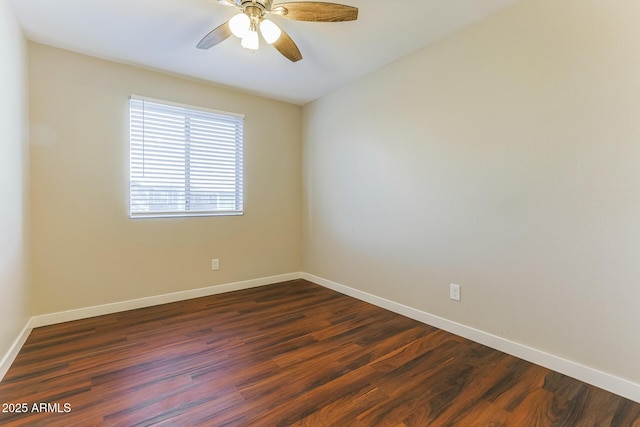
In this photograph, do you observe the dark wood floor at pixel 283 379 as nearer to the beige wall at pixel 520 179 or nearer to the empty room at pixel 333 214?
the empty room at pixel 333 214

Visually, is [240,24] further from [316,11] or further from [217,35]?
[316,11]

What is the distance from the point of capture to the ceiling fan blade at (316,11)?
1711 mm

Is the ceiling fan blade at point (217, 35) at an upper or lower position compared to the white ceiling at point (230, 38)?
lower

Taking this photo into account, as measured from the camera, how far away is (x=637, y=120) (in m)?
1.57

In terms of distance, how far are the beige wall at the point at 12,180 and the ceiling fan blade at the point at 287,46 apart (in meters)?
1.62

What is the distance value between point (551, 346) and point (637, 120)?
138 cm

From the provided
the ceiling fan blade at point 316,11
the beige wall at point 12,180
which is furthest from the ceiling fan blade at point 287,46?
the beige wall at point 12,180

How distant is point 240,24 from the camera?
178 cm

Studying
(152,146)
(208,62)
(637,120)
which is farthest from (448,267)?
(152,146)

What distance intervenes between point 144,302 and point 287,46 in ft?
8.84

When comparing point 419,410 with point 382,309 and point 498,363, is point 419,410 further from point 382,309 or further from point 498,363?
point 382,309

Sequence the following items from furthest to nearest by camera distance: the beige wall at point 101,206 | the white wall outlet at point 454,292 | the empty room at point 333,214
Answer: the beige wall at point 101,206 → the white wall outlet at point 454,292 → the empty room at point 333,214

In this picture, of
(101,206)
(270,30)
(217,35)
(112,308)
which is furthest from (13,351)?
(270,30)

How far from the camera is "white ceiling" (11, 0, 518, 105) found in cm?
203
